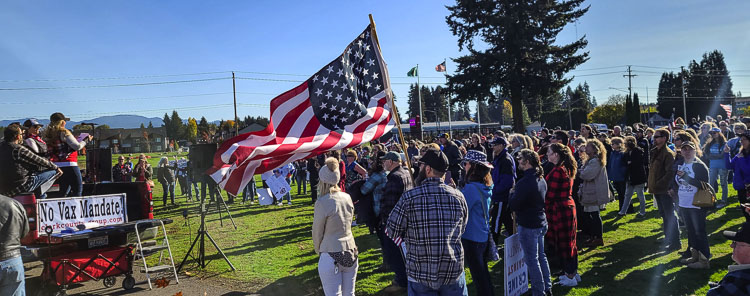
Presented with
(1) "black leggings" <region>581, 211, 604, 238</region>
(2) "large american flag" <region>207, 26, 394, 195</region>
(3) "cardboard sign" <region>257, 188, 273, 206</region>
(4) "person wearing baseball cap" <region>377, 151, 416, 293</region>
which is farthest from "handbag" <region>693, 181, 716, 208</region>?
(3) "cardboard sign" <region>257, 188, 273, 206</region>

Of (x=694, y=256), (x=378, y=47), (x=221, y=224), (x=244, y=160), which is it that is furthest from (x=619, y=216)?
(x=221, y=224)

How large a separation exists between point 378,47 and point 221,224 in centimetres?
935

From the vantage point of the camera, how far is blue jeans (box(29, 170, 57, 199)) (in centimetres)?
719

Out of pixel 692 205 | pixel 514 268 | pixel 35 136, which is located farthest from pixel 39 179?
pixel 692 205

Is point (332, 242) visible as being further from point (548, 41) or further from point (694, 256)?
point (548, 41)

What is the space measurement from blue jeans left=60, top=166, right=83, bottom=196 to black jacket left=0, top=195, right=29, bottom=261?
4.23 m

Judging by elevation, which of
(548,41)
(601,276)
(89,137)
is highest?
(548,41)

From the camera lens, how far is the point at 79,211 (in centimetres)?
772

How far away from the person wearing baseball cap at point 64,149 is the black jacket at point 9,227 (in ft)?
12.2

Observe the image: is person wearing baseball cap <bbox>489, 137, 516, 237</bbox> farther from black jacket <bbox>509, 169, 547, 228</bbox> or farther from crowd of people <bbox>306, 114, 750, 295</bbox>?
black jacket <bbox>509, 169, 547, 228</bbox>

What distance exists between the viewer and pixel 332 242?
16.2 feet

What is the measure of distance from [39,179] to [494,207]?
7559 mm

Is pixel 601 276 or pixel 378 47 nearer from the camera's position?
pixel 378 47

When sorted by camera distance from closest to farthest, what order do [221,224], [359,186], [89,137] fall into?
[359,186] < [89,137] < [221,224]
